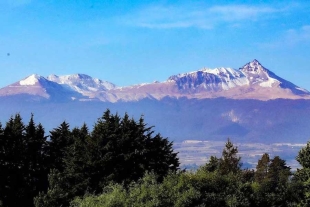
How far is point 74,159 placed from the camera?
48.4 meters

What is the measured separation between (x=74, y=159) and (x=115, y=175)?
4162 mm

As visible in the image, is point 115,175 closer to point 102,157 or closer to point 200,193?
point 102,157

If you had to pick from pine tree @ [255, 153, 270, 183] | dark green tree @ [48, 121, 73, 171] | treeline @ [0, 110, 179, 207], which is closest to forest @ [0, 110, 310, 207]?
treeline @ [0, 110, 179, 207]

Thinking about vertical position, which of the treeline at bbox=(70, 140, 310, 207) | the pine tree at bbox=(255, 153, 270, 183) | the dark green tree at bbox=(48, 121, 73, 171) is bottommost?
the pine tree at bbox=(255, 153, 270, 183)

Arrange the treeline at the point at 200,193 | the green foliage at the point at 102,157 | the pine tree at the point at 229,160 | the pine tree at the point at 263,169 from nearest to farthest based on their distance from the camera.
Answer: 1. the treeline at the point at 200,193
2. the green foliage at the point at 102,157
3. the pine tree at the point at 229,160
4. the pine tree at the point at 263,169

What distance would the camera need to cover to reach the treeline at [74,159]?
47.4m

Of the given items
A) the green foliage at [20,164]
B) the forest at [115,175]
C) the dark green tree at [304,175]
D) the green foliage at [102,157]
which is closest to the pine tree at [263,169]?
the forest at [115,175]

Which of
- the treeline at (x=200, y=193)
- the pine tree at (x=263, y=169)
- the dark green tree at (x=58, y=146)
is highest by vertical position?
the dark green tree at (x=58, y=146)

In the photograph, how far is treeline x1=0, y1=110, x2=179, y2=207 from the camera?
4742cm

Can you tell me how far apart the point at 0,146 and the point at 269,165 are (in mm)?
44502

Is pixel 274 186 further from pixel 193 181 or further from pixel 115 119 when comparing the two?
pixel 115 119

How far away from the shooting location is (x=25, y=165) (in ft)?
171

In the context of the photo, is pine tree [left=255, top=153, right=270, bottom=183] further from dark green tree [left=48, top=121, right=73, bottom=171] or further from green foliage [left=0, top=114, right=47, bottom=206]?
green foliage [left=0, top=114, right=47, bottom=206]

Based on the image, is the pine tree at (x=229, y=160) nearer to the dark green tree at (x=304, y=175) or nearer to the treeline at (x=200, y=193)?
the dark green tree at (x=304, y=175)
